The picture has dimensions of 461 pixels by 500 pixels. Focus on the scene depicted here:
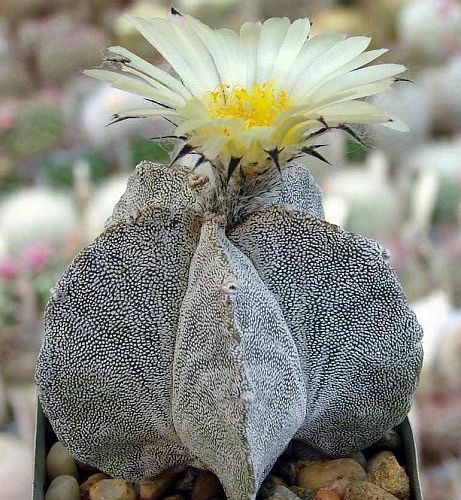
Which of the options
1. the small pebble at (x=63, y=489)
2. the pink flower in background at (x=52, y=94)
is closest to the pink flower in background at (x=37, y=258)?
the pink flower in background at (x=52, y=94)

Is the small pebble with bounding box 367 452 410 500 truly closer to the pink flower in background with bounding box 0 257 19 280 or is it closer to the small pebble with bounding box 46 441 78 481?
the small pebble with bounding box 46 441 78 481

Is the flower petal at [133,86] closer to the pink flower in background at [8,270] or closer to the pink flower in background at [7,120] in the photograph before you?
the pink flower in background at [8,270]

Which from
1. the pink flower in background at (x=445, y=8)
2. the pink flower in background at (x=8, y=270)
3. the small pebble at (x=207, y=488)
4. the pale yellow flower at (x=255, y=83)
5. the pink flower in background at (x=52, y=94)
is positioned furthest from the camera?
the pink flower in background at (x=445, y=8)

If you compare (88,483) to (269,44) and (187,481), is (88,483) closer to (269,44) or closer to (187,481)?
(187,481)

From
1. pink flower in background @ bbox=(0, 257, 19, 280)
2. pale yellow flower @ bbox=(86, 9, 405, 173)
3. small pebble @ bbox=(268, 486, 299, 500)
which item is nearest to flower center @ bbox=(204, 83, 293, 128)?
pale yellow flower @ bbox=(86, 9, 405, 173)

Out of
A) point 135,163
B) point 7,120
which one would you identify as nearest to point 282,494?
point 135,163

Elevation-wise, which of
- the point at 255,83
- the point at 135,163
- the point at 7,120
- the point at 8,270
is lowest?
the point at 8,270
